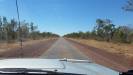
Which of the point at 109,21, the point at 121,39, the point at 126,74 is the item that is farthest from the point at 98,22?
the point at 126,74

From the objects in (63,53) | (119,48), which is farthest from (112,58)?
(119,48)

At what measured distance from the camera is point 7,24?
103062mm

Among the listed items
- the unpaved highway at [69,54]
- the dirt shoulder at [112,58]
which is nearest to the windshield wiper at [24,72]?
the unpaved highway at [69,54]

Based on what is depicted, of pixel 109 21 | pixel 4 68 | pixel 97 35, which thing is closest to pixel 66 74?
pixel 4 68

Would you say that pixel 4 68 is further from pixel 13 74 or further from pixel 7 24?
pixel 7 24

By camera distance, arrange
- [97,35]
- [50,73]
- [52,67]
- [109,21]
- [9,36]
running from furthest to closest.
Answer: [97,35]
[109,21]
[9,36]
[52,67]
[50,73]

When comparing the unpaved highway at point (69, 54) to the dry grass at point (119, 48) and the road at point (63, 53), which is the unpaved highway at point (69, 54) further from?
the dry grass at point (119, 48)

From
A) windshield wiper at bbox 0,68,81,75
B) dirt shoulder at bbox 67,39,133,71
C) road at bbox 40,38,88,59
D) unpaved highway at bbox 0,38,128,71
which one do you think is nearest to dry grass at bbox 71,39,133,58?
dirt shoulder at bbox 67,39,133,71

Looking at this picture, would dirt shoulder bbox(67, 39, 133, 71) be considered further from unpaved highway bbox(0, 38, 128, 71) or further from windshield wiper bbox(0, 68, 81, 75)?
windshield wiper bbox(0, 68, 81, 75)

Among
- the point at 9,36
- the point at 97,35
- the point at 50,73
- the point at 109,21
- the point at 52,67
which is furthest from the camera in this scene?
the point at 97,35

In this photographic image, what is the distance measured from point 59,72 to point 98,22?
427 ft

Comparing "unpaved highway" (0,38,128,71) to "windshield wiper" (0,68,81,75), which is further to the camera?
"unpaved highway" (0,38,128,71)

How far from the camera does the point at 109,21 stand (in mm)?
125500

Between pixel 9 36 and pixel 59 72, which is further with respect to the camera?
pixel 9 36
